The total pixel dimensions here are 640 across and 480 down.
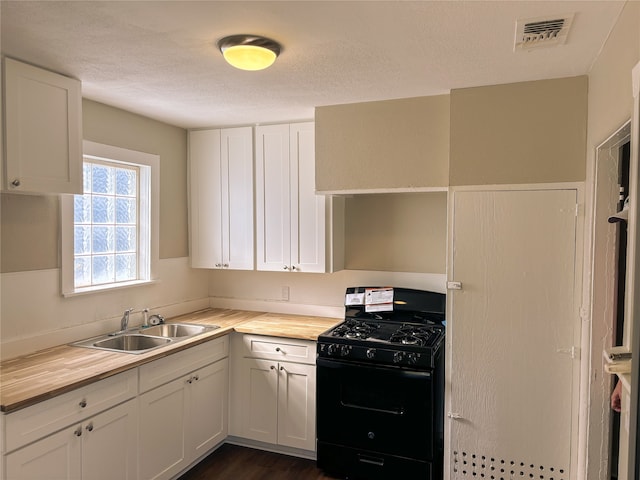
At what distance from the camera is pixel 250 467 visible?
311 cm

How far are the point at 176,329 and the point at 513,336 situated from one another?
7.61 feet

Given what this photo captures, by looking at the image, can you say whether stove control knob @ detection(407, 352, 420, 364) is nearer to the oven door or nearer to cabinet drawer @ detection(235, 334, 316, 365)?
the oven door

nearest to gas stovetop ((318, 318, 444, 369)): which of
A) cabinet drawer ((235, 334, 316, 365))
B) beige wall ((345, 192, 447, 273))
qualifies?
cabinet drawer ((235, 334, 316, 365))

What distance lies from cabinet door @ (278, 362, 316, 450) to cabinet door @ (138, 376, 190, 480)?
2.14 feet

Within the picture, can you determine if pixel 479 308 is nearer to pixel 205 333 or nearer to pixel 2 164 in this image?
pixel 205 333

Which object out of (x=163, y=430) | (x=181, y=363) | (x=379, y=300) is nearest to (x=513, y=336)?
(x=379, y=300)

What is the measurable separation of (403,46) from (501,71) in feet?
2.12

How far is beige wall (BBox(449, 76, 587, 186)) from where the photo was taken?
7.85 feet

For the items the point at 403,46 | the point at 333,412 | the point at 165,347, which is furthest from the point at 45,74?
the point at 333,412

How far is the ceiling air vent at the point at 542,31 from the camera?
5.70 feet

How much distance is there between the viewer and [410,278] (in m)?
3.40

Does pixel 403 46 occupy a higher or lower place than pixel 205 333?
higher

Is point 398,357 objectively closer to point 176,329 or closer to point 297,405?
point 297,405

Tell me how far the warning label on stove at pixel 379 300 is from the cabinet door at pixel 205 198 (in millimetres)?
1239
